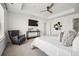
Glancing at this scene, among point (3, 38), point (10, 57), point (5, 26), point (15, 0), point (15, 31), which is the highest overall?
point (15, 0)

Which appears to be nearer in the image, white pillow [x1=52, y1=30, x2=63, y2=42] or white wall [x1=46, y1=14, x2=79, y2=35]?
white pillow [x1=52, y1=30, x2=63, y2=42]

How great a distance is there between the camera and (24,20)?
4.81 feet

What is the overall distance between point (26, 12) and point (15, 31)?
0.55 metres

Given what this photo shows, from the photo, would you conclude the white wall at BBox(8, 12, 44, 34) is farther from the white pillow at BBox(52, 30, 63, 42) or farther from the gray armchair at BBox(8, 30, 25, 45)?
the white pillow at BBox(52, 30, 63, 42)

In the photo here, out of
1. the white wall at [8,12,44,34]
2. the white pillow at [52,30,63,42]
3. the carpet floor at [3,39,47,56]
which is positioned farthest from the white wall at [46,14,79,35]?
the carpet floor at [3,39,47,56]

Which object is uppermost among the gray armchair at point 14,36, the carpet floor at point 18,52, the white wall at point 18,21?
the white wall at point 18,21

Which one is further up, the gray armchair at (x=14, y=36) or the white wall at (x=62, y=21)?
the white wall at (x=62, y=21)

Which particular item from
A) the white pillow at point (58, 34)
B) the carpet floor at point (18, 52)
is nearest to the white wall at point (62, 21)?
the white pillow at point (58, 34)

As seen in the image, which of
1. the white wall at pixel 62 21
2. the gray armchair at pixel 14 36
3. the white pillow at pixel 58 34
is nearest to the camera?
the gray armchair at pixel 14 36

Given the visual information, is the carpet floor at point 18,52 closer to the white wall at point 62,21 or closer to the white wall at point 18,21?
the white wall at point 18,21

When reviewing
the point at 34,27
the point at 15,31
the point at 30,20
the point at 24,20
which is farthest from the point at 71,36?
the point at 15,31

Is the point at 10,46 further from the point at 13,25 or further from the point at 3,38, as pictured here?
the point at 13,25

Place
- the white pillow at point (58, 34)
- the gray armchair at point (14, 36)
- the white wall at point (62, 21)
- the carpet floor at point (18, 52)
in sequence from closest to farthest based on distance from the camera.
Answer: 1. the carpet floor at point (18, 52)
2. the gray armchair at point (14, 36)
3. the white pillow at point (58, 34)
4. the white wall at point (62, 21)

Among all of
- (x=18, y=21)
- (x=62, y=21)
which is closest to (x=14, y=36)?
(x=18, y=21)
